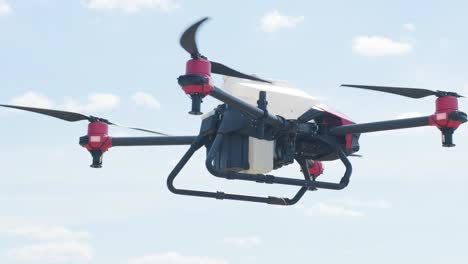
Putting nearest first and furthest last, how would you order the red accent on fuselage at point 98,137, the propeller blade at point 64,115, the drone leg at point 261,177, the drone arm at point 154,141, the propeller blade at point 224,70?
the drone leg at point 261,177, the propeller blade at point 224,70, the drone arm at point 154,141, the propeller blade at point 64,115, the red accent on fuselage at point 98,137

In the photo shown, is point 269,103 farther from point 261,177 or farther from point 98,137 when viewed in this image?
point 98,137

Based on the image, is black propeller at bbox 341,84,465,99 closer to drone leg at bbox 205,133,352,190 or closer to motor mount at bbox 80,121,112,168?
drone leg at bbox 205,133,352,190

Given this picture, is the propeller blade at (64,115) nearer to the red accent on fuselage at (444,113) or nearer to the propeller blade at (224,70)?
the propeller blade at (224,70)

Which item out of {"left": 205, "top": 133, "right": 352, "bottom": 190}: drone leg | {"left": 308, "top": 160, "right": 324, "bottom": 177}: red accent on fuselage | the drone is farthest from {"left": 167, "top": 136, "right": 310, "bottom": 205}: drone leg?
{"left": 308, "top": 160, "right": 324, "bottom": 177}: red accent on fuselage

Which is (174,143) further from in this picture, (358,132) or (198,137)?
(358,132)

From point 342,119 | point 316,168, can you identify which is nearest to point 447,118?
point 342,119

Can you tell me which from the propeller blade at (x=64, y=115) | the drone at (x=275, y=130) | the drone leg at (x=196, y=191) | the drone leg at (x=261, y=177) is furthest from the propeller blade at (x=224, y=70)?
the propeller blade at (x=64, y=115)
